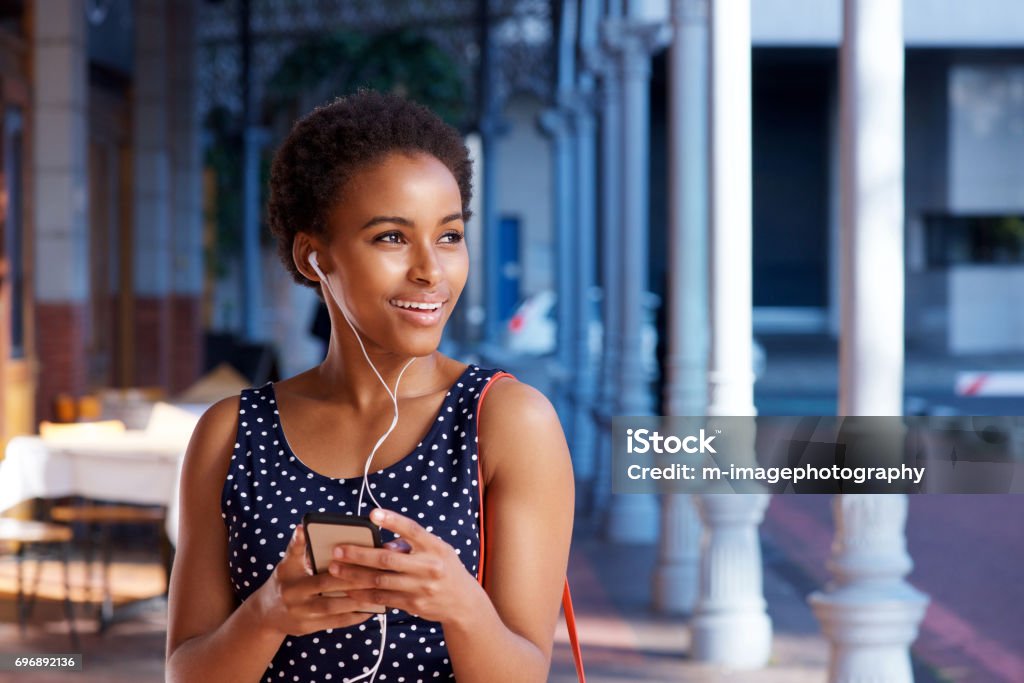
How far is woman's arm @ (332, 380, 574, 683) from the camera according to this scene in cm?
138

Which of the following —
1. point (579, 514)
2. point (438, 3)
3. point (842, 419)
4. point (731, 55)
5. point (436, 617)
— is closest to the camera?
point (436, 617)

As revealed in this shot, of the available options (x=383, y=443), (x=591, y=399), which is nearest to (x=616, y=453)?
(x=383, y=443)

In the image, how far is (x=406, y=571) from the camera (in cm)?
127

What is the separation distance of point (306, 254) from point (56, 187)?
7.45 m

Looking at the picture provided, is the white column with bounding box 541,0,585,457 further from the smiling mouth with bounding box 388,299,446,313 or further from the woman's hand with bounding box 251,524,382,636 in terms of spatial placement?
the woman's hand with bounding box 251,524,382,636

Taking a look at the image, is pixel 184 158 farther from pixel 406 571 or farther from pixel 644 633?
pixel 406 571

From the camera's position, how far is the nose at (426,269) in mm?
1482

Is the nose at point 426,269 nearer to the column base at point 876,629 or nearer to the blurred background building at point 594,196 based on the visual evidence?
the blurred background building at point 594,196

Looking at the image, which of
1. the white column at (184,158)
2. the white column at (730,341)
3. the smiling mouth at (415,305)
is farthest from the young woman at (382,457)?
the white column at (184,158)

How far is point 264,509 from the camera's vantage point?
1.53 metres

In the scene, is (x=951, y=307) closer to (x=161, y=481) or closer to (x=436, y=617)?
(x=161, y=481)

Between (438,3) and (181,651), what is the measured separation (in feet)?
47.7

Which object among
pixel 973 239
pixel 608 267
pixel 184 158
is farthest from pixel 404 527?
pixel 973 239

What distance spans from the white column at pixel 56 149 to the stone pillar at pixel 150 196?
10.6 ft
